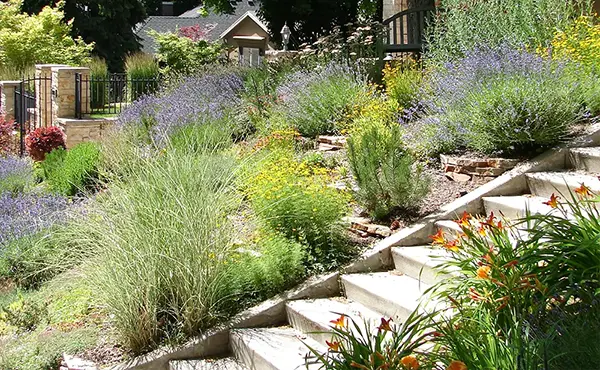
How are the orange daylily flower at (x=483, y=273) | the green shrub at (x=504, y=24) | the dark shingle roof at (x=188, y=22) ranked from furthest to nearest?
the dark shingle roof at (x=188, y=22), the green shrub at (x=504, y=24), the orange daylily flower at (x=483, y=273)

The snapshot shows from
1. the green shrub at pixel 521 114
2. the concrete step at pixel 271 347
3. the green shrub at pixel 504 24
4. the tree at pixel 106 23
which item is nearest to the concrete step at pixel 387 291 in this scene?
the concrete step at pixel 271 347

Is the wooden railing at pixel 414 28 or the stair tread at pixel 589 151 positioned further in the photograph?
the wooden railing at pixel 414 28

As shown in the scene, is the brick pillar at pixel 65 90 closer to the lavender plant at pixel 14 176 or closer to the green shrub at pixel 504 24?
A: the lavender plant at pixel 14 176

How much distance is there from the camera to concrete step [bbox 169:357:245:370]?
575cm

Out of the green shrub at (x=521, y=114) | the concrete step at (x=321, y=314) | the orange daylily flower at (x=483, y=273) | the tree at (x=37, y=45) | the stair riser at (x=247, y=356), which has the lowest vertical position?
the stair riser at (x=247, y=356)

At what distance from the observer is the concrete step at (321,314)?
575cm

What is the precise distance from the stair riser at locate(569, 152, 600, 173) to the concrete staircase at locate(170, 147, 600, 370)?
159mm

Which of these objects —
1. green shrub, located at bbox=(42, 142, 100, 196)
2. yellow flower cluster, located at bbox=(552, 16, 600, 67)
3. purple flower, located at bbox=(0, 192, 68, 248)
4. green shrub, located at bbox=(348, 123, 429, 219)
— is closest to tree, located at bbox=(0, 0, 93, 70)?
green shrub, located at bbox=(42, 142, 100, 196)

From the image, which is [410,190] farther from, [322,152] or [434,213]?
[322,152]

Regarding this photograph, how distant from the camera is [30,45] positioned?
742 inches

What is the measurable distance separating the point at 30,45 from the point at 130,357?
48.1 ft

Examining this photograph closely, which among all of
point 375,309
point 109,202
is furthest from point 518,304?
point 109,202

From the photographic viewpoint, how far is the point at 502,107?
7.31 meters

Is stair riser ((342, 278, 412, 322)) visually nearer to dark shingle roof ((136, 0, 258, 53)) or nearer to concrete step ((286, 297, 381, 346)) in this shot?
concrete step ((286, 297, 381, 346))
